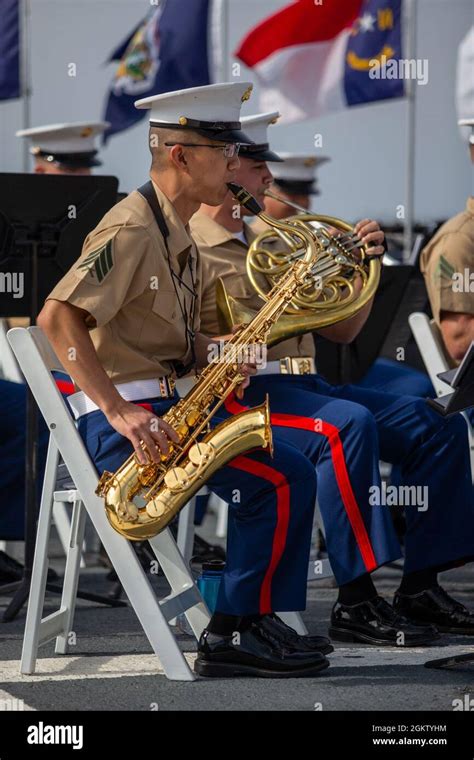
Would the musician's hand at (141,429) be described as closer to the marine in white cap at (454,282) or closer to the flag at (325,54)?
the marine in white cap at (454,282)

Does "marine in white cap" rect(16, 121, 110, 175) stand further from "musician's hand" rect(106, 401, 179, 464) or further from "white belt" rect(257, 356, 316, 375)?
"musician's hand" rect(106, 401, 179, 464)

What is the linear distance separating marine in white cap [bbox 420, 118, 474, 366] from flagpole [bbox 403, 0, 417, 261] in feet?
19.1

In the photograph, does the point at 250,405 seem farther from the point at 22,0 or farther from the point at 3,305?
the point at 22,0

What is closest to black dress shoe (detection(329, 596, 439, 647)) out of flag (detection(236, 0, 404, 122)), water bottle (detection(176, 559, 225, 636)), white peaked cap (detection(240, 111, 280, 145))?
water bottle (detection(176, 559, 225, 636))

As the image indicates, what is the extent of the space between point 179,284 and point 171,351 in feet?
0.73

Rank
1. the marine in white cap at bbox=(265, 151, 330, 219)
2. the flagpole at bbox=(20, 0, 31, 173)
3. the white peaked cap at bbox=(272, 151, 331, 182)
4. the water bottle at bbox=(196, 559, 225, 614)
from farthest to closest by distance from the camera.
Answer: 1. the flagpole at bbox=(20, 0, 31, 173)
2. the white peaked cap at bbox=(272, 151, 331, 182)
3. the marine in white cap at bbox=(265, 151, 330, 219)
4. the water bottle at bbox=(196, 559, 225, 614)

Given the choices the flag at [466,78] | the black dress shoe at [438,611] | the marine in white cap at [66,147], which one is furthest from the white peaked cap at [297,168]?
the flag at [466,78]

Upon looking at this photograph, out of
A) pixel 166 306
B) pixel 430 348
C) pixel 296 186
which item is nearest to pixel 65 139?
pixel 296 186

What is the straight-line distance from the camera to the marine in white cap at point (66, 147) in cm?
780

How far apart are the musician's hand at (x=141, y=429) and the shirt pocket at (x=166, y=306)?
36cm

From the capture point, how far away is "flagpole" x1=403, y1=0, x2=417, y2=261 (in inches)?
481

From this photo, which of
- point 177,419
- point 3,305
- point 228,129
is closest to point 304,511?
point 177,419

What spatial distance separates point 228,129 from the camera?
4.75m
